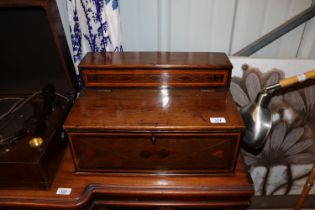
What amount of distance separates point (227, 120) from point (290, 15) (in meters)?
0.73

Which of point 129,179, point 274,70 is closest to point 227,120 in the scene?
point 129,179

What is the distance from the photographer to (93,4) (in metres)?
1.04

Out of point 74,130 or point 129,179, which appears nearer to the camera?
point 74,130

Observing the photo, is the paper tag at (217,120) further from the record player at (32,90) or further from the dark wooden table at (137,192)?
the record player at (32,90)

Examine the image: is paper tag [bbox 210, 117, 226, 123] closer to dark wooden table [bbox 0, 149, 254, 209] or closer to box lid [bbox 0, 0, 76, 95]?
dark wooden table [bbox 0, 149, 254, 209]

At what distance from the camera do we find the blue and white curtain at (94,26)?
105 cm

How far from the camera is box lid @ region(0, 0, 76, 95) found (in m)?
0.92

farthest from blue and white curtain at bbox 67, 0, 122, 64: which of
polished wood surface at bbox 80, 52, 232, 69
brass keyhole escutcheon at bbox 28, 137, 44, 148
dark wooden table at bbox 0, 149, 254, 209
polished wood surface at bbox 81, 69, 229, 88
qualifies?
dark wooden table at bbox 0, 149, 254, 209

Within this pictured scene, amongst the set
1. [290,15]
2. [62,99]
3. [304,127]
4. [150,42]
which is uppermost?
[290,15]

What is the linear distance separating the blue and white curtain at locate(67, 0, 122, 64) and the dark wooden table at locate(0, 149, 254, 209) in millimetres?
573

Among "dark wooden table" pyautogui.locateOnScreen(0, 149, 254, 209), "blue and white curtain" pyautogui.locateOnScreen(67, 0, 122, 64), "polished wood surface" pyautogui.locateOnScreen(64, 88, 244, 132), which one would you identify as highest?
"blue and white curtain" pyautogui.locateOnScreen(67, 0, 122, 64)

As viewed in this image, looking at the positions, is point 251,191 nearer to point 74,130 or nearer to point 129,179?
point 129,179

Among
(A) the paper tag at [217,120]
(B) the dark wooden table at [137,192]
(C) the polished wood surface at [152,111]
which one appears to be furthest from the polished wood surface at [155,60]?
(B) the dark wooden table at [137,192]

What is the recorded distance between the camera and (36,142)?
0.89 metres
